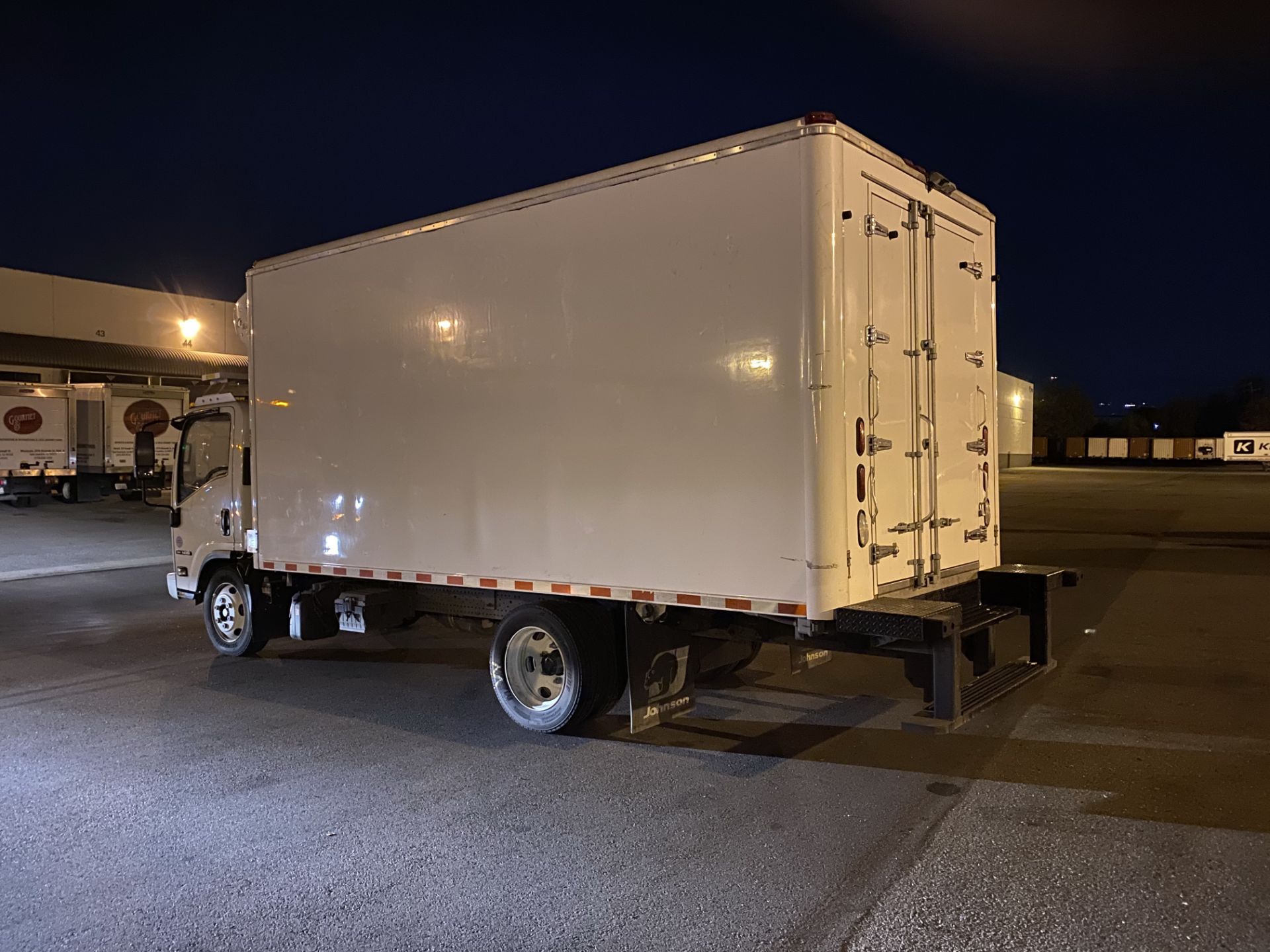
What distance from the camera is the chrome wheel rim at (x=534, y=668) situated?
260 inches

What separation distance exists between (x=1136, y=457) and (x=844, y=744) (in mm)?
85284

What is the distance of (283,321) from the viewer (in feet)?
26.1

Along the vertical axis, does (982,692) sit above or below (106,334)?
below

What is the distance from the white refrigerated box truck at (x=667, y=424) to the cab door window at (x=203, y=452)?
3.96 ft

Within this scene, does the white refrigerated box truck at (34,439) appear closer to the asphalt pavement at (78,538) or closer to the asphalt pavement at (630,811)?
the asphalt pavement at (78,538)

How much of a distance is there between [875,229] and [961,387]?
58.1 inches

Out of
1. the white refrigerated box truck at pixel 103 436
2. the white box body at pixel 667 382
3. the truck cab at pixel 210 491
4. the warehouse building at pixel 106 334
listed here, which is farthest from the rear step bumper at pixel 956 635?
the white refrigerated box truck at pixel 103 436

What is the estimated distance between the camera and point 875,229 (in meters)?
5.44

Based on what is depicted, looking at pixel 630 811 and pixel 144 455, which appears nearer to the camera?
pixel 630 811

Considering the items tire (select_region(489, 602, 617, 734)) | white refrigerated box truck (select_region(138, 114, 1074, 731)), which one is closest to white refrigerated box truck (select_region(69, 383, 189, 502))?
white refrigerated box truck (select_region(138, 114, 1074, 731))

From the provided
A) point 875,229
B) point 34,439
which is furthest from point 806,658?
point 34,439

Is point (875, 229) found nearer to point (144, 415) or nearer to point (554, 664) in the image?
point (554, 664)

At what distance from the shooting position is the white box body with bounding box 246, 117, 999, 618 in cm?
516

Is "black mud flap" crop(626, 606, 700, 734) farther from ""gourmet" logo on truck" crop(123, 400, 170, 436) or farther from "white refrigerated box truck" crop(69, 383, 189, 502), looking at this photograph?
""gourmet" logo on truck" crop(123, 400, 170, 436)
